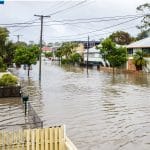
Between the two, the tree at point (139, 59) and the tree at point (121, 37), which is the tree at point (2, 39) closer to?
the tree at point (139, 59)

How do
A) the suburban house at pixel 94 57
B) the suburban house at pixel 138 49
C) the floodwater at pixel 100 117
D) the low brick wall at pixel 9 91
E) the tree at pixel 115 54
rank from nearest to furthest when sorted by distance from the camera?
1. the floodwater at pixel 100 117
2. the low brick wall at pixel 9 91
3. the suburban house at pixel 138 49
4. the tree at pixel 115 54
5. the suburban house at pixel 94 57

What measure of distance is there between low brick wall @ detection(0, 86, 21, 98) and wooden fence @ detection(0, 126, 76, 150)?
20868 mm

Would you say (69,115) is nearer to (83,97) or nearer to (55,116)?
(55,116)

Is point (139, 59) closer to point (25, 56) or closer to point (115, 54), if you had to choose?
point (115, 54)

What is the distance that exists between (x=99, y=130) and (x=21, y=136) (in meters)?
8.07

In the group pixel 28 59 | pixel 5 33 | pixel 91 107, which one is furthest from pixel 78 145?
pixel 5 33

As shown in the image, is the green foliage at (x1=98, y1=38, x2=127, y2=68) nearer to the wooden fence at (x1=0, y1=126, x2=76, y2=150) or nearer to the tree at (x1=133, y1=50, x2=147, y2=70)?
the tree at (x1=133, y1=50, x2=147, y2=70)

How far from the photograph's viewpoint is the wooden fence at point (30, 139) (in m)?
12.9

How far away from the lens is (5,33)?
73.9m

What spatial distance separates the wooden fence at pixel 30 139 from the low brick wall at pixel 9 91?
822 inches

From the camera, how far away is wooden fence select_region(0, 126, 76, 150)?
12.9m

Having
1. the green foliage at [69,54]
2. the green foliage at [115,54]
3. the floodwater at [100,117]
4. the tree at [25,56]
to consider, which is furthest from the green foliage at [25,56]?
the green foliage at [69,54]

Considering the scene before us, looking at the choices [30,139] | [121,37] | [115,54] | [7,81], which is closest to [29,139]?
[30,139]

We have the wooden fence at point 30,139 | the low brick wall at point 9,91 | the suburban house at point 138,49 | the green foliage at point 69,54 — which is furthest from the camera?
the green foliage at point 69,54
